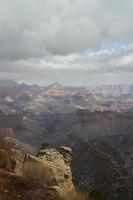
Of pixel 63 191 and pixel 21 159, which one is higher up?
pixel 21 159

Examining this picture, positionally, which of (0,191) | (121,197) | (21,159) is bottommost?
(121,197)

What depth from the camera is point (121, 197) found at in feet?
559

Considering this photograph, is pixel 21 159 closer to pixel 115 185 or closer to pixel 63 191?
pixel 63 191

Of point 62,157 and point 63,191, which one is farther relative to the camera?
point 62,157

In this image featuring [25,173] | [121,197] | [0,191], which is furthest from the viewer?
[121,197]

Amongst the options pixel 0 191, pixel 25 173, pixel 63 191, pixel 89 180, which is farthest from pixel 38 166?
pixel 89 180

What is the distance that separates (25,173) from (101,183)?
150m

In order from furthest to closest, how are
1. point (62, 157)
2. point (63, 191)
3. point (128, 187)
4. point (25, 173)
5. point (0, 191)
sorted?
point (128, 187)
point (62, 157)
point (25, 173)
point (63, 191)
point (0, 191)

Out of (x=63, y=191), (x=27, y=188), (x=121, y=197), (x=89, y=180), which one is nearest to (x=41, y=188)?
(x=27, y=188)

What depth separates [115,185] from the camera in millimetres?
190125

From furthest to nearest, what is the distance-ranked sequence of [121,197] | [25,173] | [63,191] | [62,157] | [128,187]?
[128,187] → [121,197] → [62,157] → [25,173] → [63,191]

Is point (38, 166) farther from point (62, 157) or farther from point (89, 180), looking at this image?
point (89, 180)

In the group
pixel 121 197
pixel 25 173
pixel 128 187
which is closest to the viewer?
pixel 25 173

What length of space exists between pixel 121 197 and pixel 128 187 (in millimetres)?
16944
